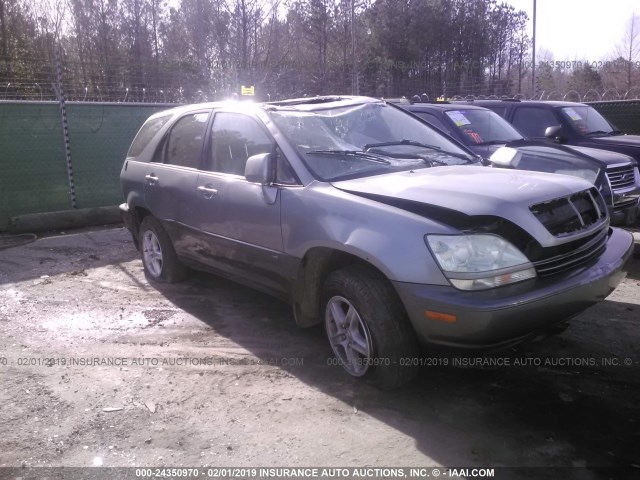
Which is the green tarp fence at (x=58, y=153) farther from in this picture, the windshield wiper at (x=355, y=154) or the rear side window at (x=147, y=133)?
the windshield wiper at (x=355, y=154)

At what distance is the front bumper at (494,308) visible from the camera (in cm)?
305

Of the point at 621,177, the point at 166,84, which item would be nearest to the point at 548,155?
the point at 621,177

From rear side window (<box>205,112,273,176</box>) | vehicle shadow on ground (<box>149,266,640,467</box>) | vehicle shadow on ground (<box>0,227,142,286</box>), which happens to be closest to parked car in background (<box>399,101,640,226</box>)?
vehicle shadow on ground (<box>149,266,640,467</box>)

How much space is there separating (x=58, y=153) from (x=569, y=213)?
792 centimetres

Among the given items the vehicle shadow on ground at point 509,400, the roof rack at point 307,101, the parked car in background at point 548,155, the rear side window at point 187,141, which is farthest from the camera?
the parked car in background at point 548,155

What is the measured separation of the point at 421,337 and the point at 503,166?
2012 mm

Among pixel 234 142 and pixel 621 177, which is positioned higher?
pixel 234 142

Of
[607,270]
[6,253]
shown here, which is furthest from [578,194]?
[6,253]

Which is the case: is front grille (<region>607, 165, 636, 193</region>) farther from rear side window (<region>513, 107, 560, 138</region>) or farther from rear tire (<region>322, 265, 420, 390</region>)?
rear tire (<region>322, 265, 420, 390</region>)

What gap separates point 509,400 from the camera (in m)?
3.54

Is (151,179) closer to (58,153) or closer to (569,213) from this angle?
(569,213)

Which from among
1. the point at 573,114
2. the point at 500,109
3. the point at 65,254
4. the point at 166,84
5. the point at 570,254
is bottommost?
the point at 65,254

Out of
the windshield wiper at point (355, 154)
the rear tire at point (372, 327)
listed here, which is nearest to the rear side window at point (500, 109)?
the windshield wiper at point (355, 154)

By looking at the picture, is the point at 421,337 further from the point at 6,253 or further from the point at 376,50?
the point at 376,50
